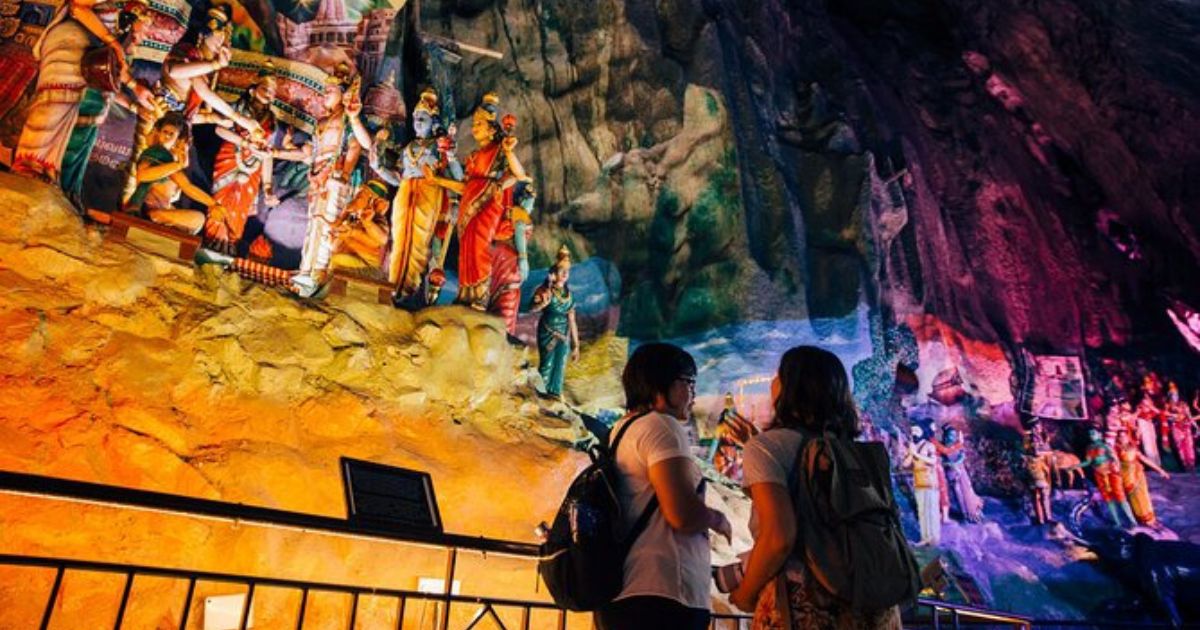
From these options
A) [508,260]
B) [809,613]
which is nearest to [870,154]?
[508,260]

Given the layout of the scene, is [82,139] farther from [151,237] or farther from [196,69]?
[196,69]

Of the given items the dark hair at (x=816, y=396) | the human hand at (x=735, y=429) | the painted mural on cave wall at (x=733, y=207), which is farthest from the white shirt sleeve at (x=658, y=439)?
the human hand at (x=735, y=429)

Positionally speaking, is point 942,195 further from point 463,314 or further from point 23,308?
point 23,308

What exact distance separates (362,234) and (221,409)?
281cm

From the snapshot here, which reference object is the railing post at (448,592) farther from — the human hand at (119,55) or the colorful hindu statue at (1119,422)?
the colorful hindu statue at (1119,422)

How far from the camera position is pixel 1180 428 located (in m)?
16.4

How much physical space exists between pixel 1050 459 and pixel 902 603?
1789cm

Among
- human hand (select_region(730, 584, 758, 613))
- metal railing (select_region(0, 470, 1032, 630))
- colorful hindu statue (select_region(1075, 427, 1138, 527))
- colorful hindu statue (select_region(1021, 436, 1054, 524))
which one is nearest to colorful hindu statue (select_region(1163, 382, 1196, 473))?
colorful hindu statue (select_region(1075, 427, 1138, 527))

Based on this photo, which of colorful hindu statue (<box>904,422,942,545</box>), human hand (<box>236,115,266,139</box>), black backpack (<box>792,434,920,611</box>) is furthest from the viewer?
colorful hindu statue (<box>904,422,942,545</box>)

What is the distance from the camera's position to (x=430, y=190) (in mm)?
9359

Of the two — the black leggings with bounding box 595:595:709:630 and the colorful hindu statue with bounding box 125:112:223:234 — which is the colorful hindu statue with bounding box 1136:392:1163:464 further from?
the colorful hindu statue with bounding box 125:112:223:234

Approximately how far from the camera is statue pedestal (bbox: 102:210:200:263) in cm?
693

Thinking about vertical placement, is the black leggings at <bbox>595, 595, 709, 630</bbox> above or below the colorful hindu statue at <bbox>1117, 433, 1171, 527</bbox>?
below

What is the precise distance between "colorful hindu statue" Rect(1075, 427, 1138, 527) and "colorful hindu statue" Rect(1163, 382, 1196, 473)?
139 centimetres
